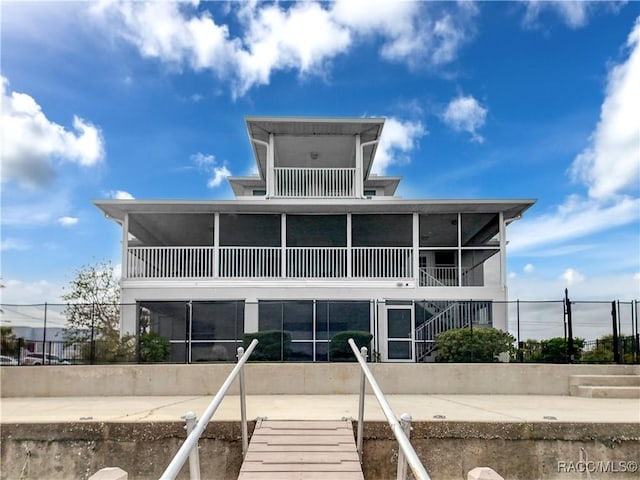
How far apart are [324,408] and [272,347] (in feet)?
15.0

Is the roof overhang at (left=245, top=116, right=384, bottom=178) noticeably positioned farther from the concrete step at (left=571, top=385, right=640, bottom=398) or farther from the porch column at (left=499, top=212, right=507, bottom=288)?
the concrete step at (left=571, top=385, right=640, bottom=398)

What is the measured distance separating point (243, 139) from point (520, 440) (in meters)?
16.2

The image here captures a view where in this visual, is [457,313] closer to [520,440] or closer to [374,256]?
[374,256]

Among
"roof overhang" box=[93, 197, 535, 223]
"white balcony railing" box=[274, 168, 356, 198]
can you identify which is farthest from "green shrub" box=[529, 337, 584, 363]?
"white balcony railing" box=[274, 168, 356, 198]

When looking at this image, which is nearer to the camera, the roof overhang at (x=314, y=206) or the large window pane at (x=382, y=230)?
the roof overhang at (x=314, y=206)

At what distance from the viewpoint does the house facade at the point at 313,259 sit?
50.9 feet

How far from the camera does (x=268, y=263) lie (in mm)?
17062

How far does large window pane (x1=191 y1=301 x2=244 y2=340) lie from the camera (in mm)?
14664

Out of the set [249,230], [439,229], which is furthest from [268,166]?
[439,229]

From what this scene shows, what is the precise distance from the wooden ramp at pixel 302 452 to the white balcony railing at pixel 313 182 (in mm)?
12733

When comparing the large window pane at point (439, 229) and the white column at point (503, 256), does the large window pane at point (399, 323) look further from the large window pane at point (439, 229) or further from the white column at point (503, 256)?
the large window pane at point (439, 229)

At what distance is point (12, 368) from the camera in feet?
31.9

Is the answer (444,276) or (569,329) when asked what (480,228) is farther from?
(569,329)

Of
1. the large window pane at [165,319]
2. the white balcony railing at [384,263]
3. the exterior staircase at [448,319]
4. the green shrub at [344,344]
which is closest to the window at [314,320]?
the green shrub at [344,344]
